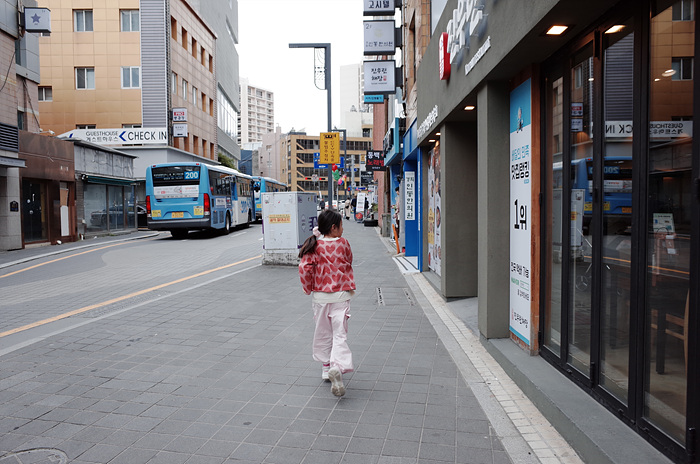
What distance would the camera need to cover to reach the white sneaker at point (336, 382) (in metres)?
4.47

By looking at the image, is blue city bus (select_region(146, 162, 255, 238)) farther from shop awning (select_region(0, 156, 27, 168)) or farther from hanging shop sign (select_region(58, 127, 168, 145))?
hanging shop sign (select_region(58, 127, 168, 145))

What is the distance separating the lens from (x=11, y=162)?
659 inches

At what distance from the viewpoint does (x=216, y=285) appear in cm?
1045

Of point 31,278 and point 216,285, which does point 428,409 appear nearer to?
point 216,285

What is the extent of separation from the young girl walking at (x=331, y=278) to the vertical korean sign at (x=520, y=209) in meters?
1.79

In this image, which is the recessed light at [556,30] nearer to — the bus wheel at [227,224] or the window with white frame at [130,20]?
the bus wheel at [227,224]

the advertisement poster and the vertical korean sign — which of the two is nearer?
the vertical korean sign

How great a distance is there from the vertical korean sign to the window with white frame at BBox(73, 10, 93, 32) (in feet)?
124

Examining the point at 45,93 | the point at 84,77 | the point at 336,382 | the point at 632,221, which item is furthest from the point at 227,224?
the point at 632,221

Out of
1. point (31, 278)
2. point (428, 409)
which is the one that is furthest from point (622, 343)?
point (31, 278)

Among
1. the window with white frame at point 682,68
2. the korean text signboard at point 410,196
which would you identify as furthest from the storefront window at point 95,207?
the window with white frame at point 682,68

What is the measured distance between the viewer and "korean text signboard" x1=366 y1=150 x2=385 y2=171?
2166 centimetres

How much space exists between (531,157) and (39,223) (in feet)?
66.2

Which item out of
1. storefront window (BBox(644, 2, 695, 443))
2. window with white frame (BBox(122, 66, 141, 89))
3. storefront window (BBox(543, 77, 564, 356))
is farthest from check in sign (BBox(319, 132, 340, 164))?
window with white frame (BBox(122, 66, 141, 89))
